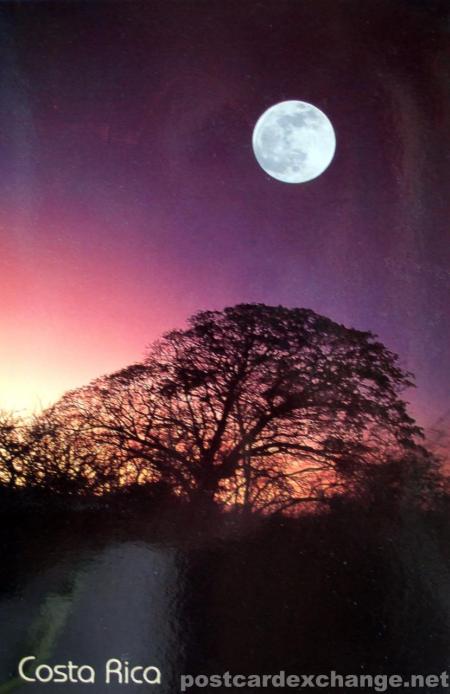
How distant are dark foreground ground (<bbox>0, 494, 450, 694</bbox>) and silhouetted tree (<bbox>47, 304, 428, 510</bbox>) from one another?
0.58 ft

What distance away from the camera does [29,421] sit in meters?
2.46

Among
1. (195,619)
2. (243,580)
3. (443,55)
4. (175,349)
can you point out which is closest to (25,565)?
(195,619)

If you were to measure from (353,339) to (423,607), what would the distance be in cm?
119

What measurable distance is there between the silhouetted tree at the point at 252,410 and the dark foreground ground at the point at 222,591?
0.58 ft

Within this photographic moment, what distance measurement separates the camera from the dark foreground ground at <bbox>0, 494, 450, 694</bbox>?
2.31 m

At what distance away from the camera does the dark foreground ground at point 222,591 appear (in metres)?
2.31

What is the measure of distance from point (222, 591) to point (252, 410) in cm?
78

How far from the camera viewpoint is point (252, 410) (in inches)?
96.0

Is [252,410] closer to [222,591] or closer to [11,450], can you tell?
[222,591]

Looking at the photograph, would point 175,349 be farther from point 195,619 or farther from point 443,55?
point 443,55

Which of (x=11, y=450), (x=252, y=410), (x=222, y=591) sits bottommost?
(x=222, y=591)

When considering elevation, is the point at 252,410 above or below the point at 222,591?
above

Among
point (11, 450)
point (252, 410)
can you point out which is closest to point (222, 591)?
point (252, 410)

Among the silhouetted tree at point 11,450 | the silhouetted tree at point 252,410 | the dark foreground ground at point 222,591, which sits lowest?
the dark foreground ground at point 222,591
